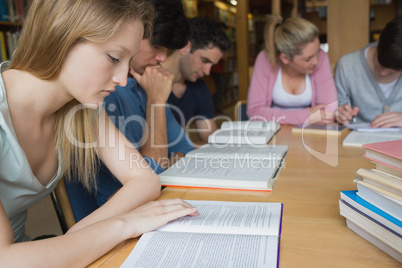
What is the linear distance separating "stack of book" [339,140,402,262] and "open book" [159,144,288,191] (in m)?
0.26

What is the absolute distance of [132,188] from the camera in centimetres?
78

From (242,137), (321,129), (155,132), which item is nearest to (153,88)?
(155,132)

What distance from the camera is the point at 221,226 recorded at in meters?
0.61

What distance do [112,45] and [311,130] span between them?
1.06m

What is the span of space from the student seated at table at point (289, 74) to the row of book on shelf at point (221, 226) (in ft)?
3.04

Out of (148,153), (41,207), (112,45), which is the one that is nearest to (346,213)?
(112,45)

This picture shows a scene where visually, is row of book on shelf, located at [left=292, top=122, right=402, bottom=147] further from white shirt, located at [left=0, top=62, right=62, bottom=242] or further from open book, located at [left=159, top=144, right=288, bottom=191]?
white shirt, located at [left=0, top=62, right=62, bottom=242]

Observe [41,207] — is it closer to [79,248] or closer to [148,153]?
[148,153]

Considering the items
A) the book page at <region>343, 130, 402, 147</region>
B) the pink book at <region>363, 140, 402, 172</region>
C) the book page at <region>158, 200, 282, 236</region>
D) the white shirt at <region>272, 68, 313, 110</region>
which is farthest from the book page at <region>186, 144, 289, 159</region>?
the white shirt at <region>272, 68, 313, 110</region>

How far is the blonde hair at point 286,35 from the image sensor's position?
188cm

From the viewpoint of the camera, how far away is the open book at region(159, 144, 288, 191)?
840 mm

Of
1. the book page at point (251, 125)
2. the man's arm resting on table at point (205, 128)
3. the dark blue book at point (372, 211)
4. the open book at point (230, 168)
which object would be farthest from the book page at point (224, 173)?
A: the man's arm resting on table at point (205, 128)

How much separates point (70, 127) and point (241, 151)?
21.7 inches

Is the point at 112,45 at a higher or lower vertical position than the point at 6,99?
higher
